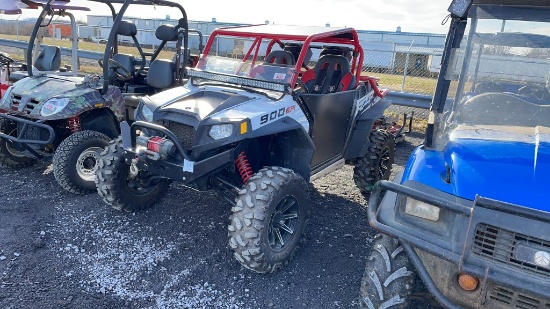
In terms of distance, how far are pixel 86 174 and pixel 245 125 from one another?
238 centimetres

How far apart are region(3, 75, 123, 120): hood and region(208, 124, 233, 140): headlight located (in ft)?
7.40

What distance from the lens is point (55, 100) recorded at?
15.8 feet

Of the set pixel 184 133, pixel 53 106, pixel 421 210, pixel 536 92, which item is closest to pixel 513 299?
pixel 421 210

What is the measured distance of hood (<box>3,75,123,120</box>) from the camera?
484cm

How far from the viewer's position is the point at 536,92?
297cm

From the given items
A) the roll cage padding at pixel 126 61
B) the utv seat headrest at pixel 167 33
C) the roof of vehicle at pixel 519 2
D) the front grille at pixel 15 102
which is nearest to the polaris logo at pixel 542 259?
the roof of vehicle at pixel 519 2

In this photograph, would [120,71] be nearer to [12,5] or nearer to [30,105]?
[30,105]

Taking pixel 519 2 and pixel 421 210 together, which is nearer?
pixel 421 210

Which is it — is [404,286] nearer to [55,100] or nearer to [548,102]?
[548,102]

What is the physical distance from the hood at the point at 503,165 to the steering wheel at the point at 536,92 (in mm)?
283

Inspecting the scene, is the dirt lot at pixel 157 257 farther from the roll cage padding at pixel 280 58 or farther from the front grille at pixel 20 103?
the roll cage padding at pixel 280 58

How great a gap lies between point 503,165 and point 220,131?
198 cm

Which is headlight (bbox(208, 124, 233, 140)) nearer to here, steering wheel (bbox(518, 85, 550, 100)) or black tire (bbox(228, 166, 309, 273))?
black tire (bbox(228, 166, 309, 273))

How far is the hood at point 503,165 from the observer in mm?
2258
